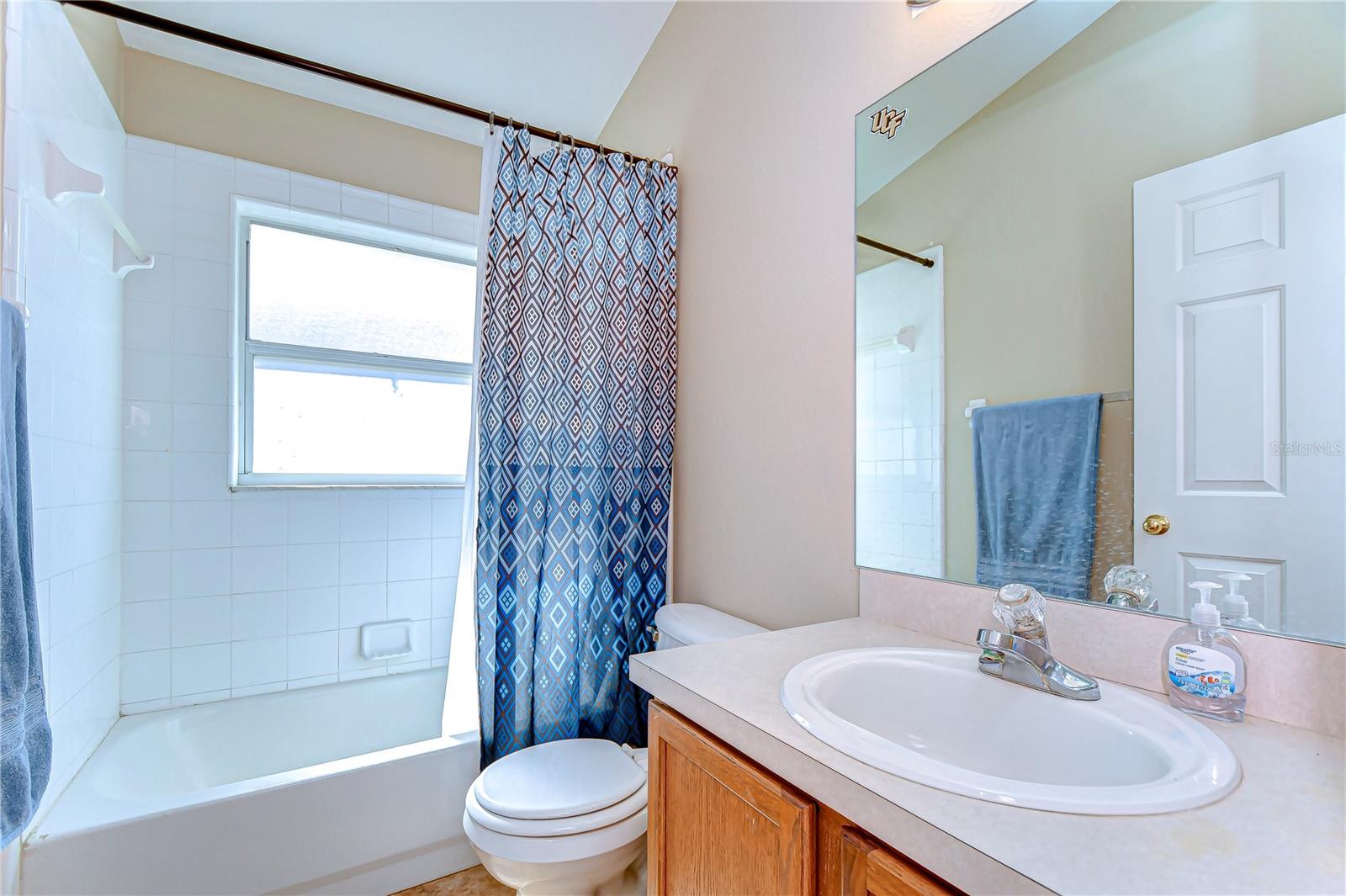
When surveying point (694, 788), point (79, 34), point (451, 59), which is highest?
point (451, 59)

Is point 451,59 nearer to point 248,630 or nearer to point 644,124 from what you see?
point 644,124

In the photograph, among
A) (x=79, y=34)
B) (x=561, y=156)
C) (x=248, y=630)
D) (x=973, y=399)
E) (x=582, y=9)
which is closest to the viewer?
(x=973, y=399)

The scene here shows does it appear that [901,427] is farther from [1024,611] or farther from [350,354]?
[350,354]

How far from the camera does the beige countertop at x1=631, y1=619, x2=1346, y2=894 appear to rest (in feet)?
1.38

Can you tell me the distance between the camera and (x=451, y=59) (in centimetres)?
215

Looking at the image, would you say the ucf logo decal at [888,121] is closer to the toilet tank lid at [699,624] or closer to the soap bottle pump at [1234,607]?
the soap bottle pump at [1234,607]

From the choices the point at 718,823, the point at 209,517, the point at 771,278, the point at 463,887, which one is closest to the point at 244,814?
the point at 463,887

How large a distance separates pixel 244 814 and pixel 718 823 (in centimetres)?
133

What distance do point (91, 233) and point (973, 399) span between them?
91.6 inches

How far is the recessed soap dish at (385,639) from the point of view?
231 cm

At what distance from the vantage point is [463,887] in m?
1.64

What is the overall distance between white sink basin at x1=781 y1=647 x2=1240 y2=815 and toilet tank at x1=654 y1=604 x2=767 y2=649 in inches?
22.6

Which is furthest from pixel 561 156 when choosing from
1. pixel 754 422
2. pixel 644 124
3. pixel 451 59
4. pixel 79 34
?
Answer: pixel 79 34

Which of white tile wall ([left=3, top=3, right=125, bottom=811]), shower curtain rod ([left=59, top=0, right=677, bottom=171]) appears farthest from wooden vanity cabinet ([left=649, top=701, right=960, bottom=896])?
shower curtain rod ([left=59, top=0, right=677, bottom=171])
